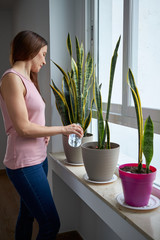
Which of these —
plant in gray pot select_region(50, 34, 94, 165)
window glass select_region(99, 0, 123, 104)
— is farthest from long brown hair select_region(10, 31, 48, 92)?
window glass select_region(99, 0, 123, 104)

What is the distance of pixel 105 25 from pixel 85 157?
103 cm

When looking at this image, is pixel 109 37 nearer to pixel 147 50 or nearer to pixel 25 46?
pixel 147 50

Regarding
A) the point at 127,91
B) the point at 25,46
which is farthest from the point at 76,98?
the point at 25,46

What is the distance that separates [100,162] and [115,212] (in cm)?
29

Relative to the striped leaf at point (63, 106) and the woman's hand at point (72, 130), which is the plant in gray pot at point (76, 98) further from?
the woman's hand at point (72, 130)

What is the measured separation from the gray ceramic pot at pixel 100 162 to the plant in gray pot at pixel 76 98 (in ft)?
1.20

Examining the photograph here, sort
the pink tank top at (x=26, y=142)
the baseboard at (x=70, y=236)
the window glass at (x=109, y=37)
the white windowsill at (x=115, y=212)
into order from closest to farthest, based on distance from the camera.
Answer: the white windowsill at (x=115, y=212) < the pink tank top at (x=26, y=142) < the window glass at (x=109, y=37) < the baseboard at (x=70, y=236)

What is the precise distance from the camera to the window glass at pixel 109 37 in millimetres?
1727

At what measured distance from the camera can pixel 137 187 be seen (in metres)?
1.08

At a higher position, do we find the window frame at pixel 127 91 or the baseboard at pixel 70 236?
the window frame at pixel 127 91

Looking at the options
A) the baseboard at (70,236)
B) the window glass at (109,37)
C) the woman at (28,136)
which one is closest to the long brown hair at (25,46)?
the woman at (28,136)

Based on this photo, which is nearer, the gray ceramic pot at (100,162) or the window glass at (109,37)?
the gray ceramic pot at (100,162)

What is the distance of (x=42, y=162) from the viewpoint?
1.55 metres

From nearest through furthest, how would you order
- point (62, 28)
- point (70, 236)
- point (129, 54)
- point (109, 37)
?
point (129, 54), point (109, 37), point (62, 28), point (70, 236)
